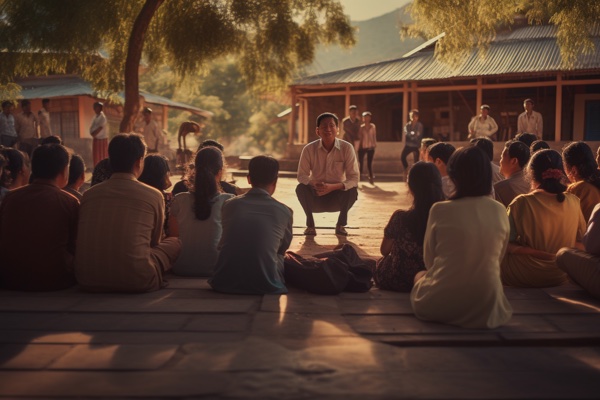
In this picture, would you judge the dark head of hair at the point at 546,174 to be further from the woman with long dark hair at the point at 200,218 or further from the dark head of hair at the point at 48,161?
the dark head of hair at the point at 48,161

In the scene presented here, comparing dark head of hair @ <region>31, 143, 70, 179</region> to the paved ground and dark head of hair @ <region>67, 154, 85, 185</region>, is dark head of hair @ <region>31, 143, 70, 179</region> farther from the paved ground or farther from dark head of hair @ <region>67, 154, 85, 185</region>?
dark head of hair @ <region>67, 154, 85, 185</region>

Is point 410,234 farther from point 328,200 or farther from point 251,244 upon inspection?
point 328,200

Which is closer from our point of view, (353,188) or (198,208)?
(198,208)

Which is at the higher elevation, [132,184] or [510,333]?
[132,184]

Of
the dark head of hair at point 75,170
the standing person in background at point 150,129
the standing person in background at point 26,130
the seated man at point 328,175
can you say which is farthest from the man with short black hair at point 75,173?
the standing person in background at point 26,130

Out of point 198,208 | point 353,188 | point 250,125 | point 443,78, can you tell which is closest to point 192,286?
point 198,208

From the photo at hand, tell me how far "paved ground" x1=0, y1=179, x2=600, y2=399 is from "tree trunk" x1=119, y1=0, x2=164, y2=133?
992 cm

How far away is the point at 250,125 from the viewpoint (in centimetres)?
6291

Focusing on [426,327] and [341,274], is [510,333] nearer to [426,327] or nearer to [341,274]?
[426,327]

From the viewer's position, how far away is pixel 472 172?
464 centimetres

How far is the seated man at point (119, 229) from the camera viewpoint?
211 inches

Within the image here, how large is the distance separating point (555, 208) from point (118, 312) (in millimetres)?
3397

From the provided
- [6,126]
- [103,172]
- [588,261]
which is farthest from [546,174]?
[6,126]

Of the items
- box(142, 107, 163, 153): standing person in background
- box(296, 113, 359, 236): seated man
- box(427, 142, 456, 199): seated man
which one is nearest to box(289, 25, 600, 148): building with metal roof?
box(142, 107, 163, 153): standing person in background
